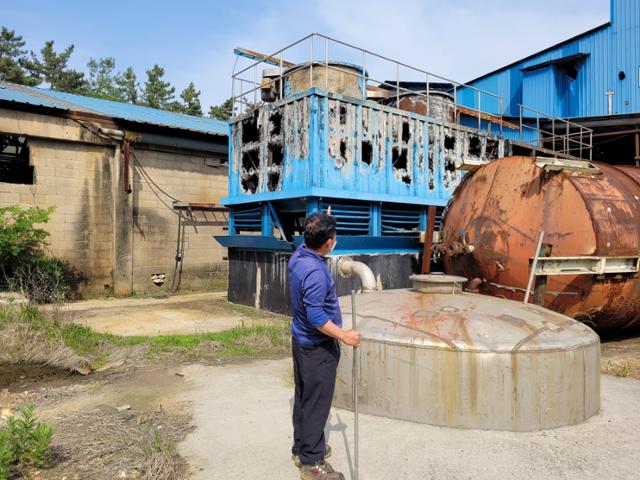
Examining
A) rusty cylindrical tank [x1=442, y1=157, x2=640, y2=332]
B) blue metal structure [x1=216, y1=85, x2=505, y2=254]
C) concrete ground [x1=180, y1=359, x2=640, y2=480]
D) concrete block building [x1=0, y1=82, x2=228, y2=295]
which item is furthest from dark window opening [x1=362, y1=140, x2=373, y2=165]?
concrete ground [x1=180, y1=359, x2=640, y2=480]

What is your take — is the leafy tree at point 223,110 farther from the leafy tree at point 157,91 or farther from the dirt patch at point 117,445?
the dirt patch at point 117,445

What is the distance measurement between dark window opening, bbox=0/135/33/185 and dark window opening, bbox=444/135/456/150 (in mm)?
11581

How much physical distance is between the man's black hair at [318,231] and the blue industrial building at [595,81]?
56.3 ft

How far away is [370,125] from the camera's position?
38.6ft

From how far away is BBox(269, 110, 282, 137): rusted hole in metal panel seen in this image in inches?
468

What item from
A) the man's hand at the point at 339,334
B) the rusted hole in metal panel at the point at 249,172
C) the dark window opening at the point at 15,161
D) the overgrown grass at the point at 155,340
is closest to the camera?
the man's hand at the point at 339,334

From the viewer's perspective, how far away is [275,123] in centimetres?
1205

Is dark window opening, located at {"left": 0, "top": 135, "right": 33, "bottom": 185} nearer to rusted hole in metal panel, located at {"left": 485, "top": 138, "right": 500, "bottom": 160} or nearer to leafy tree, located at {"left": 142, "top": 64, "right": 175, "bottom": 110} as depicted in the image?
rusted hole in metal panel, located at {"left": 485, "top": 138, "right": 500, "bottom": 160}

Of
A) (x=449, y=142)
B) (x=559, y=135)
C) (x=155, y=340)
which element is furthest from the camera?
(x=559, y=135)

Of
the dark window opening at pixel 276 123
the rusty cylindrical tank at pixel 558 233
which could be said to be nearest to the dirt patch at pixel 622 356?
the rusty cylindrical tank at pixel 558 233

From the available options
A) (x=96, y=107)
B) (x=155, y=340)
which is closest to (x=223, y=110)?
(x=96, y=107)

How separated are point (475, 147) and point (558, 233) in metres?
7.58

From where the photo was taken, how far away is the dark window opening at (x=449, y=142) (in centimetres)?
1370

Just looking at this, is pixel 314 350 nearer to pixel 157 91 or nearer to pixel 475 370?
pixel 475 370
